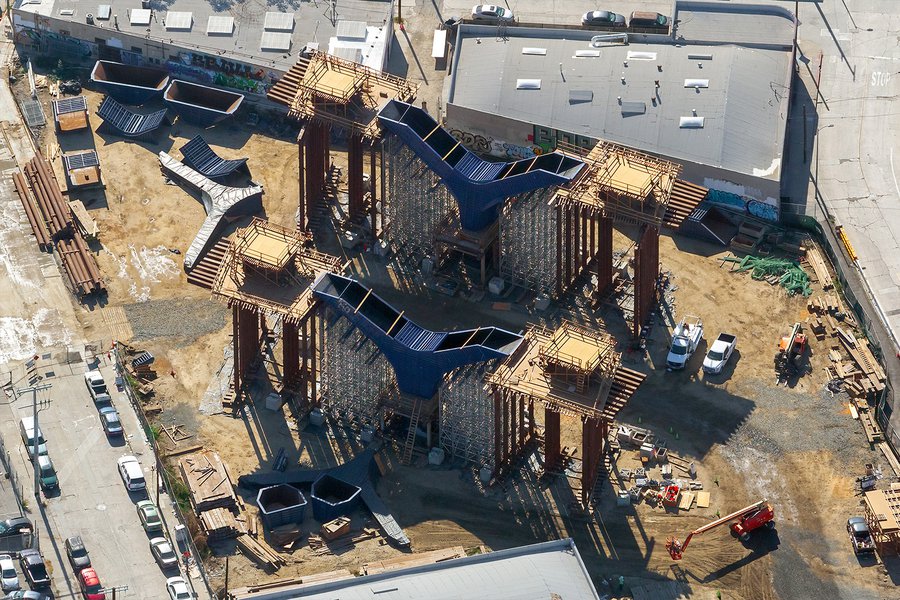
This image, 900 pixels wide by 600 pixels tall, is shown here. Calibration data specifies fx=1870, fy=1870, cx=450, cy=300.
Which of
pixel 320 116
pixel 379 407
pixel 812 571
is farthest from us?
pixel 320 116

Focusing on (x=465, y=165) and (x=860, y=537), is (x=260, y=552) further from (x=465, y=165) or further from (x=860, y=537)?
(x=860, y=537)

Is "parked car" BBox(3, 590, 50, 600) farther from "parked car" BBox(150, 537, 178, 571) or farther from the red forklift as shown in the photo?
the red forklift

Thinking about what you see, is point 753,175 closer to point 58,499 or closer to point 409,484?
point 409,484

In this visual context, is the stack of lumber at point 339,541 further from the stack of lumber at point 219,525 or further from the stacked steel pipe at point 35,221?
the stacked steel pipe at point 35,221

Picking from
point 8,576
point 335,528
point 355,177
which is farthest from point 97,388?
point 355,177

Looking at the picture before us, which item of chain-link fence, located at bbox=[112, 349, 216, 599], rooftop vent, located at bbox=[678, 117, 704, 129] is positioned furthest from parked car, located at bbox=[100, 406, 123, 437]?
rooftop vent, located at bbox=[678, 117, 704, 129]

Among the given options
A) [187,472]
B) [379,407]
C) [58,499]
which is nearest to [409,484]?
[379,407]
